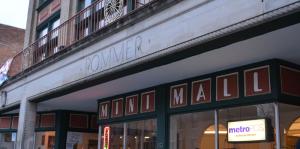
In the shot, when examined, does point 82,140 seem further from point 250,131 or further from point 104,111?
point 250,131

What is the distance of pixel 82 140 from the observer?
59.3 feet

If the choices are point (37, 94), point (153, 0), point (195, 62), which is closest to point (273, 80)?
point (195, 62)

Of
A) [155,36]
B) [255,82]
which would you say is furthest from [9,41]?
[255,82]

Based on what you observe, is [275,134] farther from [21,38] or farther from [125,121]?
[21,38]

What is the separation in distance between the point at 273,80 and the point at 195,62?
1.69m

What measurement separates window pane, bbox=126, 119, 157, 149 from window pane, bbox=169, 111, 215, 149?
0.80 metres

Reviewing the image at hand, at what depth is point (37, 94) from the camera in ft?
50.6

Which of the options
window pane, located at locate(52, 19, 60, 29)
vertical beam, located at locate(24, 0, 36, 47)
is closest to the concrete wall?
window pane, located at locate(52, 19, 60, 29)

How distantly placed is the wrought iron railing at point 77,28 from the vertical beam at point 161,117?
236 cm

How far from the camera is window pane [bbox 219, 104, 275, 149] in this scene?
30.3ft

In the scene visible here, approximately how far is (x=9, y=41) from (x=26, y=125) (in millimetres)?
22774

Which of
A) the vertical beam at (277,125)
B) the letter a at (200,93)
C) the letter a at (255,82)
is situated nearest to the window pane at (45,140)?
the letter a at (200,93)

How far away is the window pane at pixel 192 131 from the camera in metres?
10.6

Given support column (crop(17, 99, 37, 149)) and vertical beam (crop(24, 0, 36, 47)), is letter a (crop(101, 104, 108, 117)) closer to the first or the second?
support column (crop(17, 99, 37, 149))
